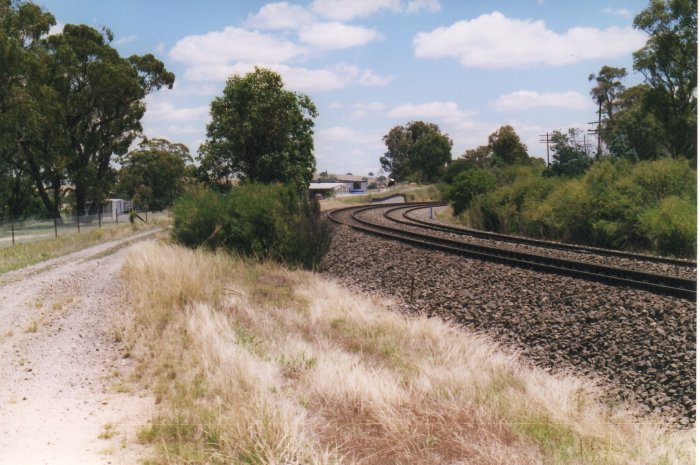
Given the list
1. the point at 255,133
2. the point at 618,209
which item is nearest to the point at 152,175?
the point at 255,133

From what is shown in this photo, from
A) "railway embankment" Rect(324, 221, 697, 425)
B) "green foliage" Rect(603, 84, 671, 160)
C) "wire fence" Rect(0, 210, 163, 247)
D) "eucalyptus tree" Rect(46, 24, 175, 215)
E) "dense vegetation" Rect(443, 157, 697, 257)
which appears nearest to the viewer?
"railway embankment" Rect(324, 221, 697, 425)

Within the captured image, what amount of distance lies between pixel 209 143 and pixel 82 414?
3445cm

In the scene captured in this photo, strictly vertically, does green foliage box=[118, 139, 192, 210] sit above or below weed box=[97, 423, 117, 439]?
above

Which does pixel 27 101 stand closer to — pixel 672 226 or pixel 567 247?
pixel 567 247

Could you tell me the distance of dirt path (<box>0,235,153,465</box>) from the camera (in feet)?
16.1

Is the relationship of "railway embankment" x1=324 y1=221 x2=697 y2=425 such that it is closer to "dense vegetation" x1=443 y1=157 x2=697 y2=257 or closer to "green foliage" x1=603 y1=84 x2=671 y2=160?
"dense vegetation" x1=443 y1=157 x2=697 y2=257

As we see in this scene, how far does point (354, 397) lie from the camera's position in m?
5.68

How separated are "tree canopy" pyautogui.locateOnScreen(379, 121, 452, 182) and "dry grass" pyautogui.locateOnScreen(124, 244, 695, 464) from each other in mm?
99679

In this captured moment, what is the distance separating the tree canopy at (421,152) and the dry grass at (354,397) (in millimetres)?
99679

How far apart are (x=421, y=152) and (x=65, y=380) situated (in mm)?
105854

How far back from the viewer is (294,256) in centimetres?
1656

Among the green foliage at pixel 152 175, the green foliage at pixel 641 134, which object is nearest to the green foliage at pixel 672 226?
the green foliage at pixel 641 134

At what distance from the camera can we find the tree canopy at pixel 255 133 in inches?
1460

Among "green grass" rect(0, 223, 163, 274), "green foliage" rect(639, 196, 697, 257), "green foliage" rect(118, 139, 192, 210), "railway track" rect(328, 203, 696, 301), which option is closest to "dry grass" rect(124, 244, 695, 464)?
"railway track" rect(328, 203, 696, 301)
